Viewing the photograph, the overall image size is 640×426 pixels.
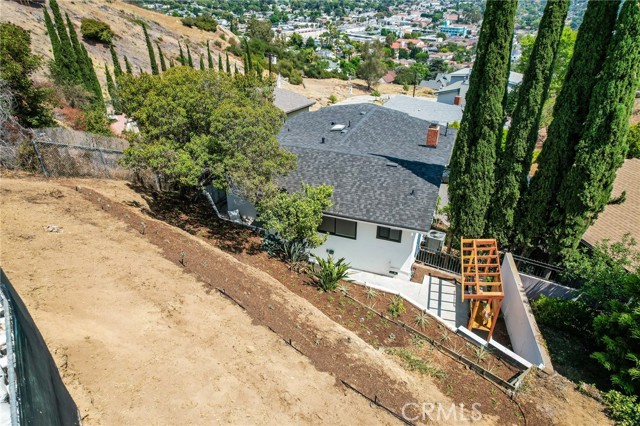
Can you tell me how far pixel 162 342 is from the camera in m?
8.92

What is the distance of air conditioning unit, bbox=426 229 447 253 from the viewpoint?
1827 cm

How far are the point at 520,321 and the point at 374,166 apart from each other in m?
9.22

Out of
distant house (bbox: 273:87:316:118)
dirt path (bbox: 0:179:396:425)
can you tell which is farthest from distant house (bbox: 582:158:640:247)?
distant house (bbox: 273:87:316:118)

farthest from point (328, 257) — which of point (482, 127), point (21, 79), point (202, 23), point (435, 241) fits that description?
point (202, 23)

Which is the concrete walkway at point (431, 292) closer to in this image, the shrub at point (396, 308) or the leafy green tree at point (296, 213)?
the shrub at point (396, 308)

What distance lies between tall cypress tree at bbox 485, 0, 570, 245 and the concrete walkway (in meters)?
3.40

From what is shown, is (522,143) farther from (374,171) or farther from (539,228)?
(374,171)

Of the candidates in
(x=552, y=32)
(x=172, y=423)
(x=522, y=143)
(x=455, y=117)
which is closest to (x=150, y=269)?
(x=172, y=423)

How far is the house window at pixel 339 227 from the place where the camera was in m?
17.0

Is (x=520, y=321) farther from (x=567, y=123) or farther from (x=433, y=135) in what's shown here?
(x=433, y=135)

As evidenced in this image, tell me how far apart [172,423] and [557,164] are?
15.6 meters

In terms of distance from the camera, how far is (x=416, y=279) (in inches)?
680

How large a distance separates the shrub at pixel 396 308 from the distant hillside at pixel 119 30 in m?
37.3

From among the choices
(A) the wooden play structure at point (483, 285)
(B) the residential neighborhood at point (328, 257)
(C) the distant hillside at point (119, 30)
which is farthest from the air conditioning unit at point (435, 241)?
(C) the distant hillside at point (119, 30)
